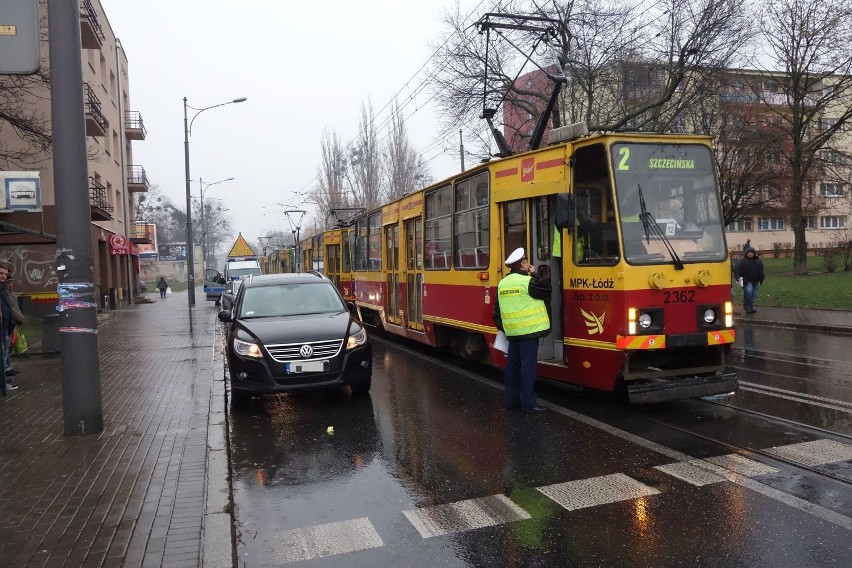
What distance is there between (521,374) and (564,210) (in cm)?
190

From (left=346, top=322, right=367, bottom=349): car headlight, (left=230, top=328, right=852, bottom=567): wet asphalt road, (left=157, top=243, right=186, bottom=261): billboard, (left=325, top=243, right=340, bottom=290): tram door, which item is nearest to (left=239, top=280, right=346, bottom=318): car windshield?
(left=346, top=322, right=367, bottom=349): car headlight

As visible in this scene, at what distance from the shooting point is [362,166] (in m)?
54.3

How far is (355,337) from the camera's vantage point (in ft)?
29.7

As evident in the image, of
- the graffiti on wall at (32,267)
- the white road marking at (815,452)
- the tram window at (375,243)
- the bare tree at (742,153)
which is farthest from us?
the bare tree at (742,153)

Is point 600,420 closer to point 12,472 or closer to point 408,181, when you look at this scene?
point 12,472

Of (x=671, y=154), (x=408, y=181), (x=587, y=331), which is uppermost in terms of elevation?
(x=408, y=181)

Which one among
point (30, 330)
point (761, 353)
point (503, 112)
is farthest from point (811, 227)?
point (30, 330)

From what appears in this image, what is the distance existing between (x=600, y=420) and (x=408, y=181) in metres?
47.2

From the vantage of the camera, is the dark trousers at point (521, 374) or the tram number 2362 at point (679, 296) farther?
the dark trousers at point (521, 374)

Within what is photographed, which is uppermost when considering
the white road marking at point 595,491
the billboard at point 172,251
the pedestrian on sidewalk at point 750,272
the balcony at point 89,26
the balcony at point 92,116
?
the balcony at point 89,26

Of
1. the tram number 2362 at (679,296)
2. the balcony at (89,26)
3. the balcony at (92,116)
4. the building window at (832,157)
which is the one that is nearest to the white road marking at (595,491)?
the tram number 2362 at (679,296)

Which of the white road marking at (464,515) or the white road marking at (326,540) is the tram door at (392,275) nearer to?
the white road marking at (464,515)

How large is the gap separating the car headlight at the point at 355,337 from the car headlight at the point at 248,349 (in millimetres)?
1085

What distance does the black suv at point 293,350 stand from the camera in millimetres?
8477
